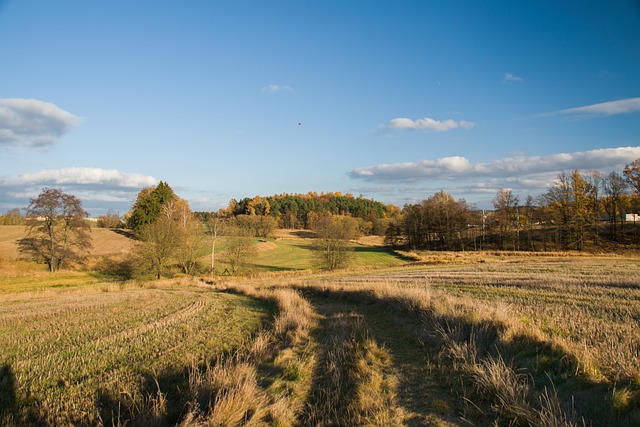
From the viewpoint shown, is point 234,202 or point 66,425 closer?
point 66,425

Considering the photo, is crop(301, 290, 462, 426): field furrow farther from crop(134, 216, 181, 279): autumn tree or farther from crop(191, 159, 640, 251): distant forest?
crop(191, 159, 640, 251): distant forest

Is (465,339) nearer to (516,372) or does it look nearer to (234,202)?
(516,372)

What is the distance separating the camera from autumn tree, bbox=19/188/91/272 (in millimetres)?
46406

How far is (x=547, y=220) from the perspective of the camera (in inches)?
2665

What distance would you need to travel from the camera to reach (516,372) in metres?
6.15

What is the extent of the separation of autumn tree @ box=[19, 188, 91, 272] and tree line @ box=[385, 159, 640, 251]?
227 feet

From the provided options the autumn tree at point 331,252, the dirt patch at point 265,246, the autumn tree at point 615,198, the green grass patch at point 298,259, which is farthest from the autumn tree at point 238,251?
the autumn tree at point 615,198

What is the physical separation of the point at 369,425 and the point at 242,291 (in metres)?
19.9

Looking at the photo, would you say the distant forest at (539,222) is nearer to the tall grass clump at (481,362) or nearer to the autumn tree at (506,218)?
the autumn tree at (506,218)

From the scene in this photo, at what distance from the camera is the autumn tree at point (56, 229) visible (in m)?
46.4

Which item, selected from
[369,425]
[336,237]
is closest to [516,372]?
[369,425]

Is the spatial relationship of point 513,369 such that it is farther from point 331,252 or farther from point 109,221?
point 109,221

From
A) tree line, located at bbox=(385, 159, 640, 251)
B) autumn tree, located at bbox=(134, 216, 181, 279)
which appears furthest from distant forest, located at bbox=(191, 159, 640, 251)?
autumn tree, located at bbox=(134, 216, 181, 279)

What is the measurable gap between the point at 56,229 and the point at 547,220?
8351 cm
